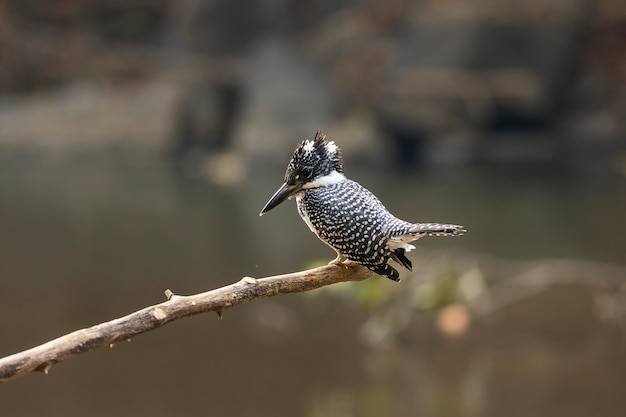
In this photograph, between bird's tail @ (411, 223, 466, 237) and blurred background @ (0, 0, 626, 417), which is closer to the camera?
bird's tail @ (411, 223, 466, 237)

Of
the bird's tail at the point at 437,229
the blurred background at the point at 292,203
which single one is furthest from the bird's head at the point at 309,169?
the blurred background at the point at 292,203

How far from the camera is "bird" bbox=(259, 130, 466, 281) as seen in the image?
74.6 inches

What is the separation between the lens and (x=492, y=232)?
5.60 meters

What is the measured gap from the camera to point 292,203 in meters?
7.53

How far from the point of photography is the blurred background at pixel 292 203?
3297 mm

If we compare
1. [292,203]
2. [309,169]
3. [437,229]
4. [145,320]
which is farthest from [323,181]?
[292,203]

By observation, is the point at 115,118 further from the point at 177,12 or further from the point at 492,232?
the point at 492,232

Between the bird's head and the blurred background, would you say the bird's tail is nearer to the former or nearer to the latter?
the bird's head

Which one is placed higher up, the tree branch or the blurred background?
the tree branch

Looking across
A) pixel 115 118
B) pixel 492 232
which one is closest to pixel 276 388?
pixel 492 232

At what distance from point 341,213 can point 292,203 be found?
558 cm

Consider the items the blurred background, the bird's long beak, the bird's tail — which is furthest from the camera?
the blurred background

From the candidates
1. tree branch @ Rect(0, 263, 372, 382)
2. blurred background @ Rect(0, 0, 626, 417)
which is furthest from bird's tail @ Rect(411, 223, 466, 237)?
blurred background @ Rect(0, 0, 626, 417)

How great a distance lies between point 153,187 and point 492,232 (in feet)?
12.3
